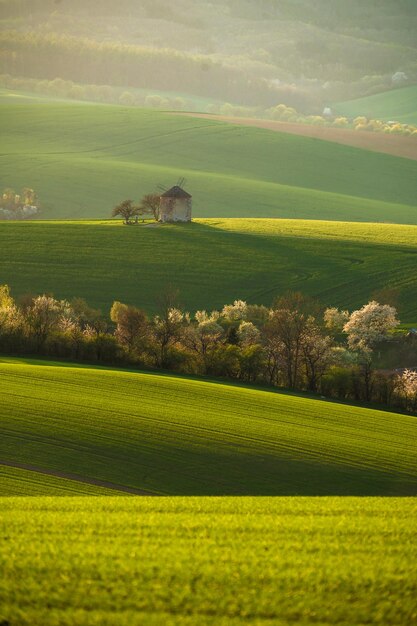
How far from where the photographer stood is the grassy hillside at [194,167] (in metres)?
113

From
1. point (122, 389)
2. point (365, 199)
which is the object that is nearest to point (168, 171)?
point (365, 199)

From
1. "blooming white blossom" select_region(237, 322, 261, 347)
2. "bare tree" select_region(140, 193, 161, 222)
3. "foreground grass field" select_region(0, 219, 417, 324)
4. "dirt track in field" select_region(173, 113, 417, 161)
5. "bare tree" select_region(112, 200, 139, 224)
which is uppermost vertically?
"dirt track in field" select_region(173, 113, 417, 161)

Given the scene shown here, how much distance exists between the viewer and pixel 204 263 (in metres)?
77.1

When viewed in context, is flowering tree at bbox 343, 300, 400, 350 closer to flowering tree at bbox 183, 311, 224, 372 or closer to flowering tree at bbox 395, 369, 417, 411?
flowering tree at bbox 183, 311, 224, 372

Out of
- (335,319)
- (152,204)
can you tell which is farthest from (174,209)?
(335,319)

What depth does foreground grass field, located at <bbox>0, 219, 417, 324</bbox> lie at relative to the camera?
7094 centimetres

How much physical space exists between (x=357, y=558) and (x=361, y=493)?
49.4 feet

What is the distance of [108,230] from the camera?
8512 centimetres

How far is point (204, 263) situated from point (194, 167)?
57.7 m

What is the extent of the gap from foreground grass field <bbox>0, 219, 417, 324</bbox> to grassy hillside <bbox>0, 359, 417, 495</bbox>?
2863 centimetres

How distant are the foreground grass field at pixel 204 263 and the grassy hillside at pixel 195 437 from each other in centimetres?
2863

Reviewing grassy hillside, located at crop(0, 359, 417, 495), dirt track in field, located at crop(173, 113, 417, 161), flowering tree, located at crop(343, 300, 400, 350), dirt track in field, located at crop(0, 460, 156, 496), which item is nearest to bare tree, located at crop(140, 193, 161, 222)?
flowering tree, located at crop(343, 300, 400, 350)

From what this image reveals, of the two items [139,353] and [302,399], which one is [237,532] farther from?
[139,353]

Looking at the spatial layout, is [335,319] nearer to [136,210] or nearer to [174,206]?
[174,206]
